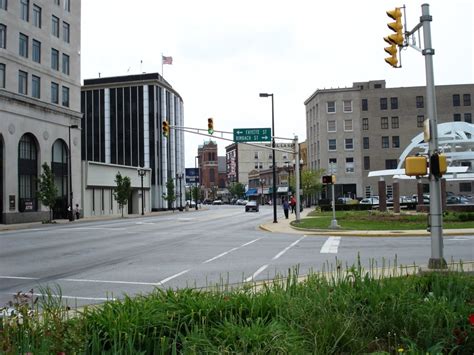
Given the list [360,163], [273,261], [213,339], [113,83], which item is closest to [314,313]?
[213,339]

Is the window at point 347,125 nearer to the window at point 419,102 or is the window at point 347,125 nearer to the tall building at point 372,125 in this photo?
the tall building at point 372,125

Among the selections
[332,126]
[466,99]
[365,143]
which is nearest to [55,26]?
[332,126]

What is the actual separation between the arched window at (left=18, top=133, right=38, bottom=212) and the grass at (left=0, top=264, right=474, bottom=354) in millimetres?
45791

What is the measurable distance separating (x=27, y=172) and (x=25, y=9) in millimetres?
16546

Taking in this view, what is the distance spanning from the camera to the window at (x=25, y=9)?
49094 mm

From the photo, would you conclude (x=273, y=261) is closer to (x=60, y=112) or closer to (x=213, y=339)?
(x=213, y=339)

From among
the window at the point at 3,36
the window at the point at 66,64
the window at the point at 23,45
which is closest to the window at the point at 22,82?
the window at the point at 23,45

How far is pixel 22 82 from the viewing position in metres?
48.7

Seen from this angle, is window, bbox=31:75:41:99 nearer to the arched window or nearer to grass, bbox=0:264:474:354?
the arched window

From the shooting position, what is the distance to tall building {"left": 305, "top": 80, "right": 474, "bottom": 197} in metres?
83.6

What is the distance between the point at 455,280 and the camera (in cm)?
672

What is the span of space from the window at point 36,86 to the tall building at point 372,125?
50.0 m

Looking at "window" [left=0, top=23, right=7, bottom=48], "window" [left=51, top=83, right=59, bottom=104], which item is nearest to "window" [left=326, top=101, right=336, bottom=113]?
"window" [left=51, top=83, right=59, bottom=104]

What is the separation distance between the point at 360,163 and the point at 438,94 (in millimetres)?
17858
